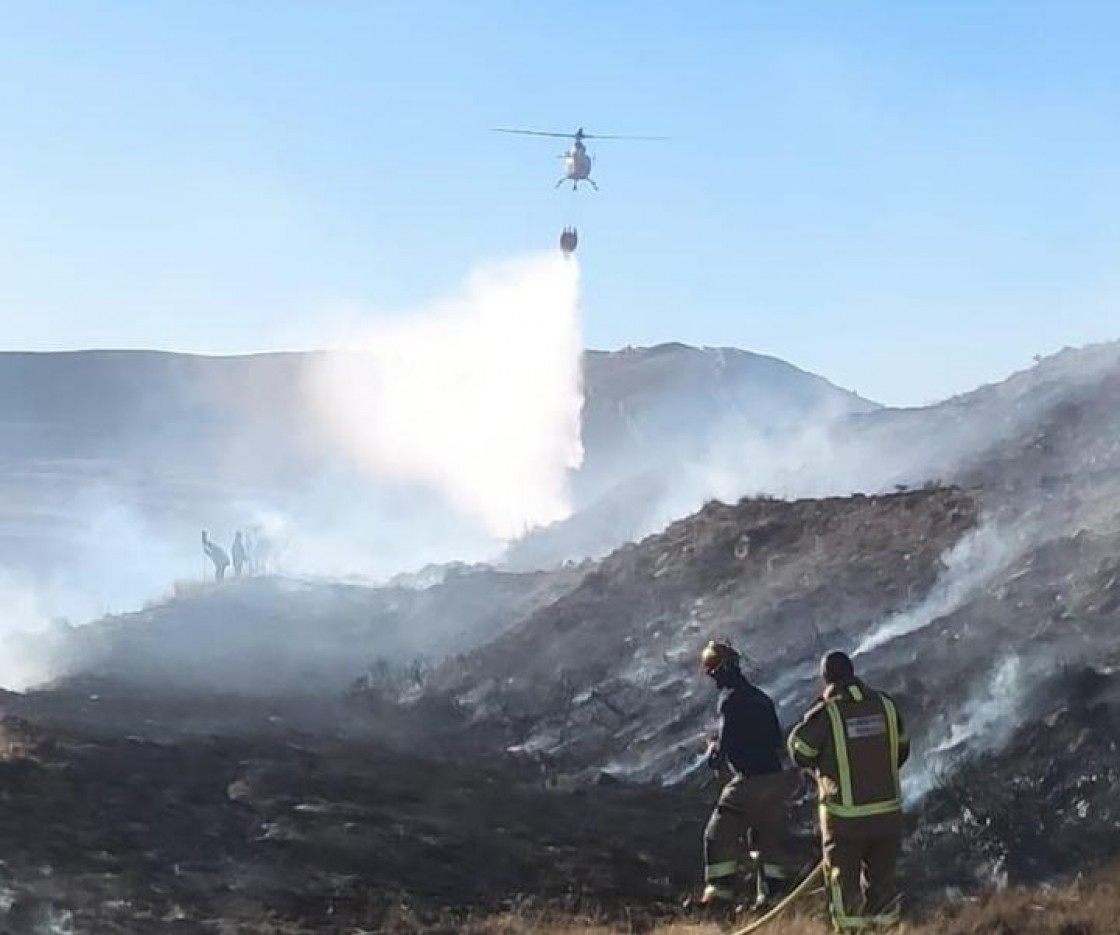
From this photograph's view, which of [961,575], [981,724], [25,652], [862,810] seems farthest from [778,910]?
[25,652]

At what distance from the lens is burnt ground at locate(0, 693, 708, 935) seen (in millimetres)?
12000

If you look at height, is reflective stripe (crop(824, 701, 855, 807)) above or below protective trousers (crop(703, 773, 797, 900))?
above

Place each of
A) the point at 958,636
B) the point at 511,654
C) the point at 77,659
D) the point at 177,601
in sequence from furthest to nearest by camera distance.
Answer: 1. the point at 177,601
2. the point at 77,659
3. the point at 511,654
4. the point at 958,636

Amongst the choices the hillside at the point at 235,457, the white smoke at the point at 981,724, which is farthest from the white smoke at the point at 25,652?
the white smoke at the point at 981,724

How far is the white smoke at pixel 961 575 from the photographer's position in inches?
818

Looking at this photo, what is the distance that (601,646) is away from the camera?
2502cm

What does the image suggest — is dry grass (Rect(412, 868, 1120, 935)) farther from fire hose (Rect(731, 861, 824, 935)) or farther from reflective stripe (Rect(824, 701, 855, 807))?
reflective stripe (Rect(824, 701, 855, 807))

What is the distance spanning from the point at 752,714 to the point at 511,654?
16.4 meters

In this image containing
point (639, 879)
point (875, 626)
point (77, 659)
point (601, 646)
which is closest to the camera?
point (639, 879)

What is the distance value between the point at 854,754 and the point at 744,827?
5.57 ft

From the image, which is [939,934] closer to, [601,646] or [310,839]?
[310,839]

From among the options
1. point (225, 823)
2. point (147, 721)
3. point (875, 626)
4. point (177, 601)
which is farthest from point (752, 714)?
point (177, 601)

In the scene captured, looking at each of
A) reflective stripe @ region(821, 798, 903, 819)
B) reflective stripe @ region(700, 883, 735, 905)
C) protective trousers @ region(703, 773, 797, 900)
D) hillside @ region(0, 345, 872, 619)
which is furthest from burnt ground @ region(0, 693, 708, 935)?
hillside @ region(0, 345, 872, 619)

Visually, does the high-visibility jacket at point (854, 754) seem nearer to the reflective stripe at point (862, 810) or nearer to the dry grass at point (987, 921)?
the reflective stripe at point (862, 810)
